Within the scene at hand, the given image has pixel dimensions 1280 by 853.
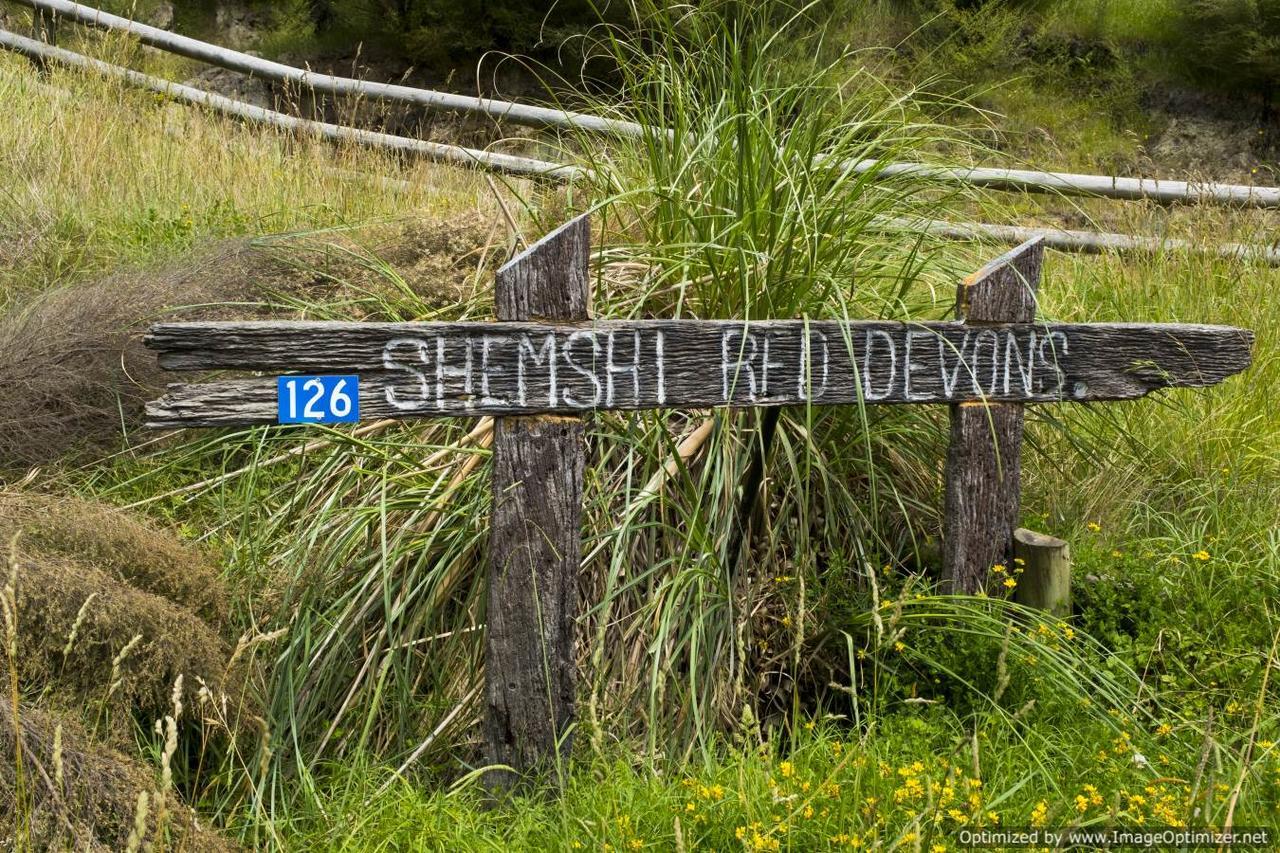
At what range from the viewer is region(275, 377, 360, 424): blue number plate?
258cm

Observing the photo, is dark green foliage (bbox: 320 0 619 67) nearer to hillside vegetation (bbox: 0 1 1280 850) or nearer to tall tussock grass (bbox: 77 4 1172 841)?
hillside vegetation (bbox: 0 1 1280 850)

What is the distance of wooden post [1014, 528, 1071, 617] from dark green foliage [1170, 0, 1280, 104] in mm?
10761

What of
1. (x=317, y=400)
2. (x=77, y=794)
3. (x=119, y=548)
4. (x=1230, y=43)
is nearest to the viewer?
(x=77, y=794)

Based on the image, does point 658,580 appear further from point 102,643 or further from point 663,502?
point 102,643

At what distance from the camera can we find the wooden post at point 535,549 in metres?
2.76

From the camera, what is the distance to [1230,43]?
12.4 m

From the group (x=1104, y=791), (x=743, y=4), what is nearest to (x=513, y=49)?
(x=743, y=4)

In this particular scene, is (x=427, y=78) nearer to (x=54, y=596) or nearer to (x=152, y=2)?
(x=152, y=2)

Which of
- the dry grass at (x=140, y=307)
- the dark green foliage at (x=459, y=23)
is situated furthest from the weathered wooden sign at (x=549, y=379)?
the dark green foliage at (x=459, y=23)

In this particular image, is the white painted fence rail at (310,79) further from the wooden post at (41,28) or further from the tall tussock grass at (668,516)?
the tall tussock grass at (668,516)

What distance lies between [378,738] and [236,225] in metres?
3.25

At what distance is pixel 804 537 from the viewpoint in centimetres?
331

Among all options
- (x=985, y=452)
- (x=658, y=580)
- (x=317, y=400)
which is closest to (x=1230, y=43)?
(x=985, y=452)

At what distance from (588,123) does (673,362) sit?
2335 millimetres
